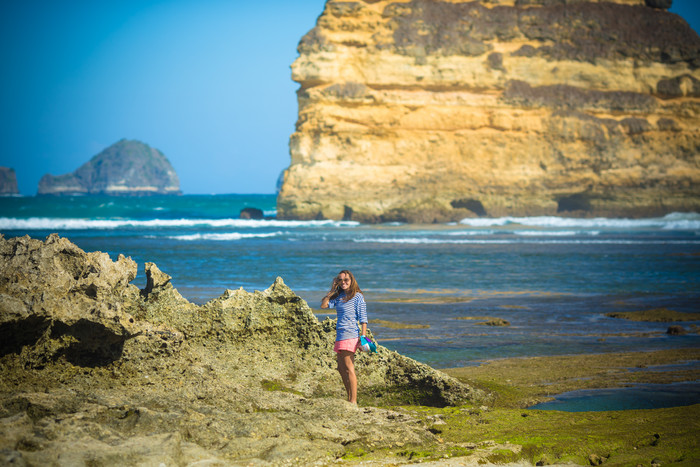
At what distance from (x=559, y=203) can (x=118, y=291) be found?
140 ft

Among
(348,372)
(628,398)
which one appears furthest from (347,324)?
(628,398)

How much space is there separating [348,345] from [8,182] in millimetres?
167505

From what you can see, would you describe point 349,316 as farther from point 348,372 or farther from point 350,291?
point 348,372

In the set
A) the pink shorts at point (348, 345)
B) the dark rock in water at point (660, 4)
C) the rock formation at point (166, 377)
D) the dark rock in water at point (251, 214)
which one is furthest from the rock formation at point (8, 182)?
the pink shorts at point (348, 345)

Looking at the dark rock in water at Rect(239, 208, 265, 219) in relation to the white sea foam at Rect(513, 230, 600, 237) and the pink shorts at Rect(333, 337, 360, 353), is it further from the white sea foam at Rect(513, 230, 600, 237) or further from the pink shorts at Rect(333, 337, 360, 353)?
the pink shorts at Rect(333, 337, 360, 353)

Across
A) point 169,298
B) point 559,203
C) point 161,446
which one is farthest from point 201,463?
point 559,203

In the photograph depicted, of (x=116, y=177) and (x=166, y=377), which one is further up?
(x=116, y=177)

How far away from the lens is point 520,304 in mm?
13188

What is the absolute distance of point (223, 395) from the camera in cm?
543

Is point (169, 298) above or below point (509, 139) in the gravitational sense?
below

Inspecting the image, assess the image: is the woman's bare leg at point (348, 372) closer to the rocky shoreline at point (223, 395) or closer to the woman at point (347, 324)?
the woman at point (347, 324)

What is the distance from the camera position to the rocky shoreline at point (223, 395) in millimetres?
4523

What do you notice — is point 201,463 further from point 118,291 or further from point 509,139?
point 509,139

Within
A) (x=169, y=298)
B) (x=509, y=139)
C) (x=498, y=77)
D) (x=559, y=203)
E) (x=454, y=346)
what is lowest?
(x=454, y=346)
